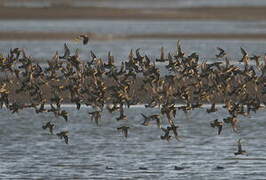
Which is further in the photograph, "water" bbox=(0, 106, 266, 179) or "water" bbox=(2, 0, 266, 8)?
"water" bbox=(2, 0, 266, 8)

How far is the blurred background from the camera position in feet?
155

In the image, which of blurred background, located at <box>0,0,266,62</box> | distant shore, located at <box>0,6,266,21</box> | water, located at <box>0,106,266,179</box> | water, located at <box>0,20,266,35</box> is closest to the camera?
water, located at <box>0,106,266,179</box>

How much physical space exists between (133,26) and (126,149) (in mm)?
36696

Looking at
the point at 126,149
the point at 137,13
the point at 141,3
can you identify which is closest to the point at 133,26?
the point at 137,13

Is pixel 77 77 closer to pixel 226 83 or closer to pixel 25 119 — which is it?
pixel 226 83

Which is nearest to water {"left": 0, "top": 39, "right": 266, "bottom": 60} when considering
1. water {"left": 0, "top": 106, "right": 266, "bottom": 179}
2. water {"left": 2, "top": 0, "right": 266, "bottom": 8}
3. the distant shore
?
water {"left": 0, "top": 106, "right": 266, "bottom": 179}

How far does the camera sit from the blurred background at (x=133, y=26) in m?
47.2

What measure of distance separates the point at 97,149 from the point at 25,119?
14.5 ft

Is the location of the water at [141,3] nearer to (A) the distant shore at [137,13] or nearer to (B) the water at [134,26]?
(A) the distant shore at [137,13]

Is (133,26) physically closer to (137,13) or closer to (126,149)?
(137,13)

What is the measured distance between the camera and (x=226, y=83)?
862 inches

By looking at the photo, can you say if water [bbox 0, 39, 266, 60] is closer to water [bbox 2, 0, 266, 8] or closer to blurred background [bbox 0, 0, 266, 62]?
blurred background [bbox 0, 0, 266, 62]

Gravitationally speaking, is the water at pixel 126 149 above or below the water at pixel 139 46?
below

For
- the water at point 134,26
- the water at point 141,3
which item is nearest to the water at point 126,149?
the water at point 134,26
